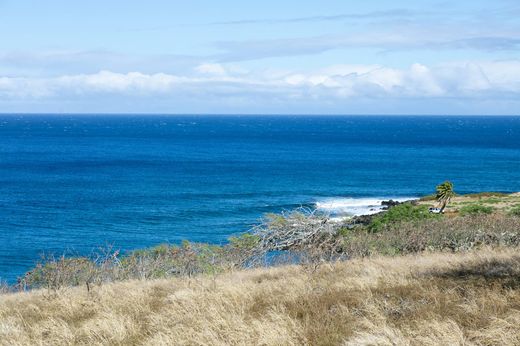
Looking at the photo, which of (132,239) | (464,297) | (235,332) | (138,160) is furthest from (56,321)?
Result: (138,160)

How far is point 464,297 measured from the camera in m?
10.6

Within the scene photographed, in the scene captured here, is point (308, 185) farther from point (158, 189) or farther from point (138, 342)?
point (138, 342)

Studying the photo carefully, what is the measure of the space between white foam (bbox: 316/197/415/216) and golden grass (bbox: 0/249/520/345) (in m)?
44.6

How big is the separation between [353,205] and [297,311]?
186ft

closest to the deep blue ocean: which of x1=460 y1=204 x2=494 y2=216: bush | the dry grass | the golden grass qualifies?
the dry grass

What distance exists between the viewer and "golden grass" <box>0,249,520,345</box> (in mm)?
8859

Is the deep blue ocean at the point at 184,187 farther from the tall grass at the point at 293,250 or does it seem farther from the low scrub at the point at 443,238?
the low scrub at the point at 443,238

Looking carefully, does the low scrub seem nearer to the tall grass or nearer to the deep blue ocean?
the tall grass

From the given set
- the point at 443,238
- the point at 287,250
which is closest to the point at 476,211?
the point at 443,238

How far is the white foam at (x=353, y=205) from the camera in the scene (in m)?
60.6

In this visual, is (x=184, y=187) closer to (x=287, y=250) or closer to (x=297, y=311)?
(x=287, y=250)

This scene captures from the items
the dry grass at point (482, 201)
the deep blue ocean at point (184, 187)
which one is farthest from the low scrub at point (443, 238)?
the dry grass at point (482, 201)

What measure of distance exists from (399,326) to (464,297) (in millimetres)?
1905

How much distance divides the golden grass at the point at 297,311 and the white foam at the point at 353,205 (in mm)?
44650
